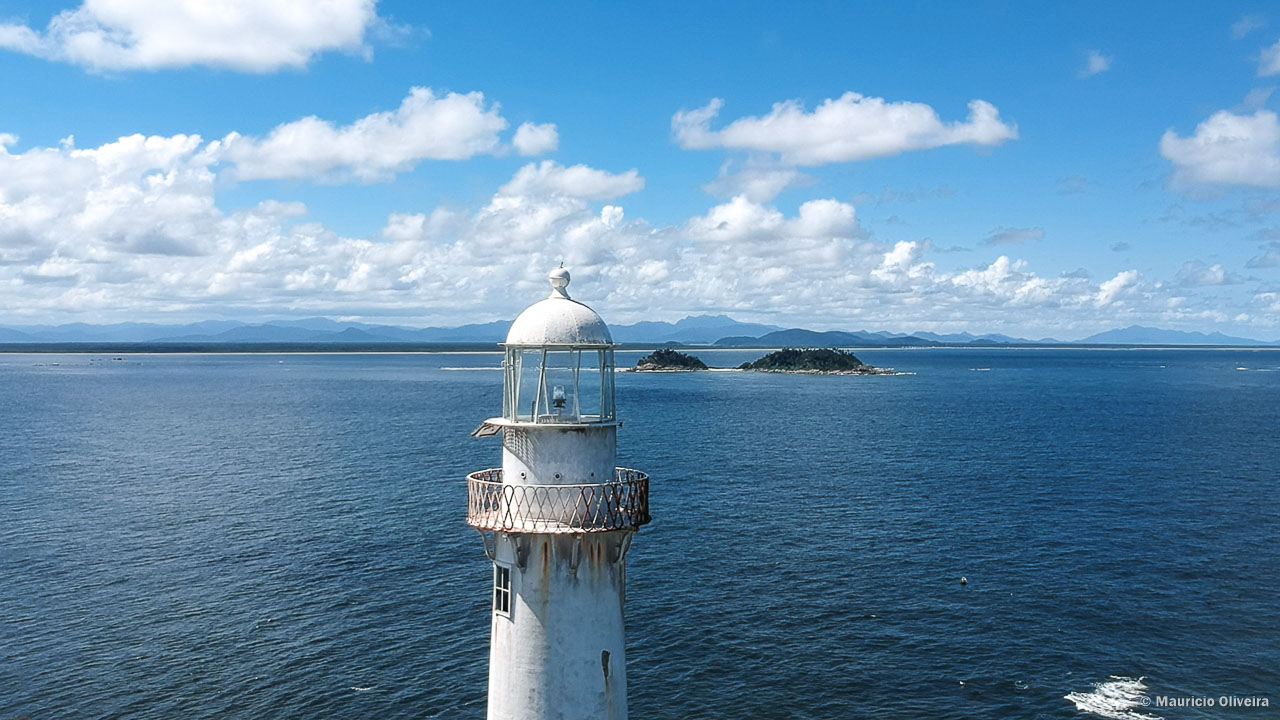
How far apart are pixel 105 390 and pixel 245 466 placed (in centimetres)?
13646

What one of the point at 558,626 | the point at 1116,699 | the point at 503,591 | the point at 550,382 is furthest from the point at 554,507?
the point at 1116,699

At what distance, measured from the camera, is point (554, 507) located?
601 inches

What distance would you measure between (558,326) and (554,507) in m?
3.18

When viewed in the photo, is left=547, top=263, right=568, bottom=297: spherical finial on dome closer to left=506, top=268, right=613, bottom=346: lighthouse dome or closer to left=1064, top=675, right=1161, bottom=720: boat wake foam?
left=506, top=268, right=613, bottom=346: lighthouse dome

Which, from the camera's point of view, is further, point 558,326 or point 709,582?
point 709,582

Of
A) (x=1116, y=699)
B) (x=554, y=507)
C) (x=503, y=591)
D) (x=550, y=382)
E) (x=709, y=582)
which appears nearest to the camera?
(x=554, y=507)

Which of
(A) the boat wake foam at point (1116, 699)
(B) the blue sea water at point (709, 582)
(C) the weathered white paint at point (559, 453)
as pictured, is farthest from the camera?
(B) the blue sea water at point (709, 582)

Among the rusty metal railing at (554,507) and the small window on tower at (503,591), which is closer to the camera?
the rusty metal railing at (554,507)

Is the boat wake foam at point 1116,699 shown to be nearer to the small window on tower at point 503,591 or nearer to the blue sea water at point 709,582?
the blue sea water at point 709,582

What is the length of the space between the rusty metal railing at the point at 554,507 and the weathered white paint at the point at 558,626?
0.23 meters

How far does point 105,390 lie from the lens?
194750 millimetres

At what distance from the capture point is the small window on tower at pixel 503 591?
1559cm

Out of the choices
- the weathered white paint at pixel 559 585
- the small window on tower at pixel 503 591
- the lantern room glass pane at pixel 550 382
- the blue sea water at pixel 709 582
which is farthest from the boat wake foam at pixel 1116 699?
the lantern room glass pane at pixel 550 382

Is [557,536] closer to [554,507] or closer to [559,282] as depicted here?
[554,507]
